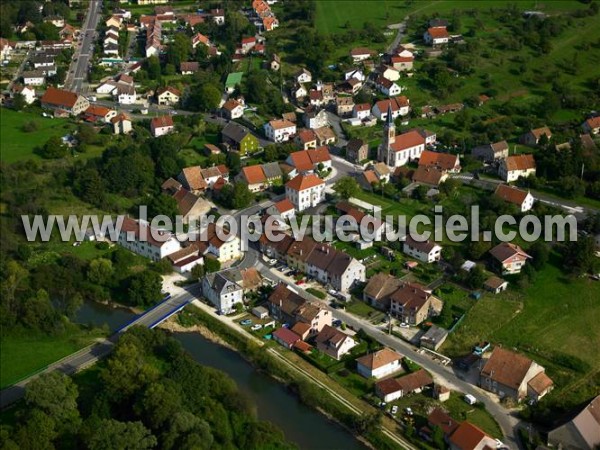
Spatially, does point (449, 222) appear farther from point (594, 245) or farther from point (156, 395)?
point (156, 395)

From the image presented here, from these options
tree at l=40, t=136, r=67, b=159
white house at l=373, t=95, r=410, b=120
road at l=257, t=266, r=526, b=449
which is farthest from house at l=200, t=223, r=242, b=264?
white house at l=373, t=95, r=410, b=120

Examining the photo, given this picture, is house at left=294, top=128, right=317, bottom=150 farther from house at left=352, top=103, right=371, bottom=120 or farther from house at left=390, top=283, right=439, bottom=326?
house at left=390, top=283, right=439, bottom=326

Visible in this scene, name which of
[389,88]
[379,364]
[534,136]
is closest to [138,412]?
[379,364]

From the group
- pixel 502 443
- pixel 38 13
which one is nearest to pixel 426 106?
pixel 502 443

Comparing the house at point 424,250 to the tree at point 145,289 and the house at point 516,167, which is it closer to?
the house at point 516,167

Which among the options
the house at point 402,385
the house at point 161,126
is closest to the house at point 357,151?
the house at point 161,126
